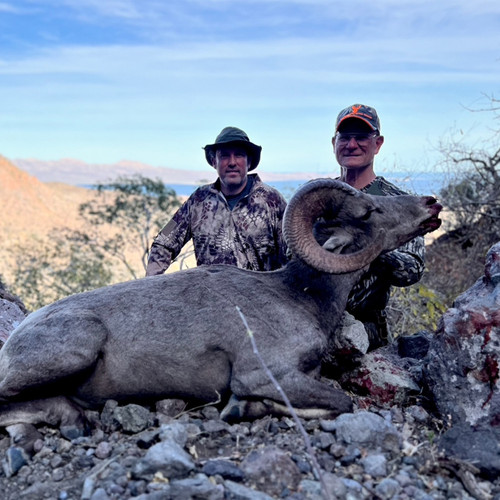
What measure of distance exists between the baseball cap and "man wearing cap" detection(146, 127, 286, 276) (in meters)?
1.16

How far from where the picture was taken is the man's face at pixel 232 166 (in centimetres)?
845

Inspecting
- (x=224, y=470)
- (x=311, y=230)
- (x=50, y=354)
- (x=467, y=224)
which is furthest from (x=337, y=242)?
(x=467, y=224)

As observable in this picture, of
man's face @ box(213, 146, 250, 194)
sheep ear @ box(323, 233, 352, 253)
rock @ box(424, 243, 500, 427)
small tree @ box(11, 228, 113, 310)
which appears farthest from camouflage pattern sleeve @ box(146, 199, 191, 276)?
small tree @ box(11, 228, 113, 310)

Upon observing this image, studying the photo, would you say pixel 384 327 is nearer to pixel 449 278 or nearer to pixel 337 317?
pixel 337 317

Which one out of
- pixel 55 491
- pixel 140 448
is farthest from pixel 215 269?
pixel 55 491

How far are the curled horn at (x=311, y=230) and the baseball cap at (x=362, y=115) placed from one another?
2.16 meters

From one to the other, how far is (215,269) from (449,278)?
12.5m

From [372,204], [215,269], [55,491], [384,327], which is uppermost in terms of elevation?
[372,204]

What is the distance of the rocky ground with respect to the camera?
4.64 meters

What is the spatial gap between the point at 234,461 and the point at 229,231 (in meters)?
4.00

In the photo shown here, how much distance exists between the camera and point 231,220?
28.1 feet

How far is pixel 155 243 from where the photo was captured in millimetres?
8625

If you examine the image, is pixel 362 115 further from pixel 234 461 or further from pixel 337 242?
pixel 234 461

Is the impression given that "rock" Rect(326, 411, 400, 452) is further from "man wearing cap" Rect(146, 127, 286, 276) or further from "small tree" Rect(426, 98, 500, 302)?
"small tree" Rect(426, 98, 500, 302)
